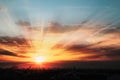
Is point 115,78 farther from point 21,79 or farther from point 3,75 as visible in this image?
point 3,75

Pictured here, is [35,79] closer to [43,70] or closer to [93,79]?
[93,79]

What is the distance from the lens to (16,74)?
103 meters

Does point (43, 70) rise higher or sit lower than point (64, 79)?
higher

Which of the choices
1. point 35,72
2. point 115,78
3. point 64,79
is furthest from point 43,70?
point 115,78

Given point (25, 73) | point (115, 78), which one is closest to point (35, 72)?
point (25, 73)

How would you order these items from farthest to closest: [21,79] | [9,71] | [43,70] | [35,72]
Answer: [43,70] → [35,72] → [9,71] → [21,79]

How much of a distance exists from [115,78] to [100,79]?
61.5ft

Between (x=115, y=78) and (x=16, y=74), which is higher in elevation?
(x=16, y=74)

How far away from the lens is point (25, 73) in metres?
105

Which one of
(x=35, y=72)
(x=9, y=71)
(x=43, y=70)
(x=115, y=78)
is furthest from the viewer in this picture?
(x=43, y=70)

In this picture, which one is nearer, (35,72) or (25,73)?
(25,73)

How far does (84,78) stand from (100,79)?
255 inches

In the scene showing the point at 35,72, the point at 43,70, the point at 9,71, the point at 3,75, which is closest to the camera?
the point at 3,75

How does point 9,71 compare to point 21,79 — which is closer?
point 21,79
